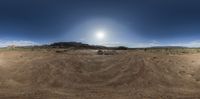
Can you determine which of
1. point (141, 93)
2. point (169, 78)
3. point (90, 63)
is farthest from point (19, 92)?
point (169, 78)

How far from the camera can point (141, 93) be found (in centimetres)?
2166

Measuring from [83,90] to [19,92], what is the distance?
4.72 m

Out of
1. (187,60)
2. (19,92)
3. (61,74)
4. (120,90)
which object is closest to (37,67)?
(61,74)

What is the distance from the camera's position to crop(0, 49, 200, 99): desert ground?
2141 cm

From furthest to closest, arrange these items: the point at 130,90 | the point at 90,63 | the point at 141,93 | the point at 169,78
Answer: the point at 90,63
the point at 169,78
the point at 130,90
the point at 141,93

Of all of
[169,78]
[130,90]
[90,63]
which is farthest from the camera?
[90,63]

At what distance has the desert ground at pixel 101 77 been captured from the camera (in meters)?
21.4

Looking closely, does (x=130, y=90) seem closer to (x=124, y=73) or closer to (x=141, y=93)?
(x=141, y=93)

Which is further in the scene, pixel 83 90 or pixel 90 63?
pixel 90 63

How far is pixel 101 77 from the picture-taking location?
89.8 ft

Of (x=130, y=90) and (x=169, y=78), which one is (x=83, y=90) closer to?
(x=130, y=90)

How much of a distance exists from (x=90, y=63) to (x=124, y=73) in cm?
478

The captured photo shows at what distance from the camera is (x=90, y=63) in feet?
103

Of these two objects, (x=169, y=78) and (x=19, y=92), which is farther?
(x=169, y=78)
